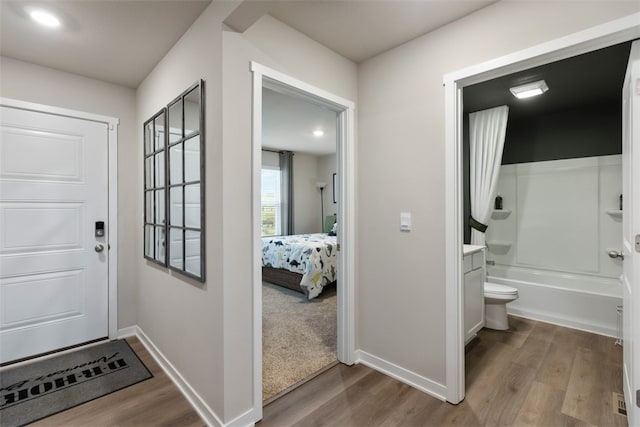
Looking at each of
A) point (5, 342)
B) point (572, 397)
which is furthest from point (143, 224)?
point (572, 397)

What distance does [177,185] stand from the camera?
7.00 ft

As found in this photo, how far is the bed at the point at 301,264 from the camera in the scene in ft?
13.2

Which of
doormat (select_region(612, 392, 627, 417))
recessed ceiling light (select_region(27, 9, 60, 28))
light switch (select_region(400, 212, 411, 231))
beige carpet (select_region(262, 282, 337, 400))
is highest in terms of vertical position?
recessed ceiling light (select_region(27, 9, 60, 28))

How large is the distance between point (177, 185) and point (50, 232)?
54.2 inches

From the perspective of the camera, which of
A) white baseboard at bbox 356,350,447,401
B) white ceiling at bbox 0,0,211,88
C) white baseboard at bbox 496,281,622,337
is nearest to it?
white ceiling at bbox 0,0,211,88

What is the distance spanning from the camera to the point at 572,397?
196 centimetres

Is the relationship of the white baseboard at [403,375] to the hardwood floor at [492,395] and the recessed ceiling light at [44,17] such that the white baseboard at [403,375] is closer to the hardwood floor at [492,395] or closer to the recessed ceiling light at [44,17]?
the hardwood floor at [492,395]

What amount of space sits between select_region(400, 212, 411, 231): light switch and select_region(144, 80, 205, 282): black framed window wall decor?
1330 millimetres

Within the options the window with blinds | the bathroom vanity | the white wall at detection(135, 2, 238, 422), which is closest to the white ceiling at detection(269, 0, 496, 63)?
the white wall at detection(135, 2, 238, 422)

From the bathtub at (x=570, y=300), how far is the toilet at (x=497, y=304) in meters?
0.50

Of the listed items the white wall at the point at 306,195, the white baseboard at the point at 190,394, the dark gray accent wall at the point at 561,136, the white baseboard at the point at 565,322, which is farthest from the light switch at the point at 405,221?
the white wall at the point at 306,195

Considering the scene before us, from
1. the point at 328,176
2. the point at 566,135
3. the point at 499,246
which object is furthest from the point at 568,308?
the point at 328,176

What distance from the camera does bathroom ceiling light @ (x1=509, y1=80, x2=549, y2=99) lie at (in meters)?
2.72

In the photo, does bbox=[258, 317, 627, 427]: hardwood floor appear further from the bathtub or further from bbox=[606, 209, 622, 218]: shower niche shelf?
bbox=[606, 209, 622, 218]: shower niche shelf
